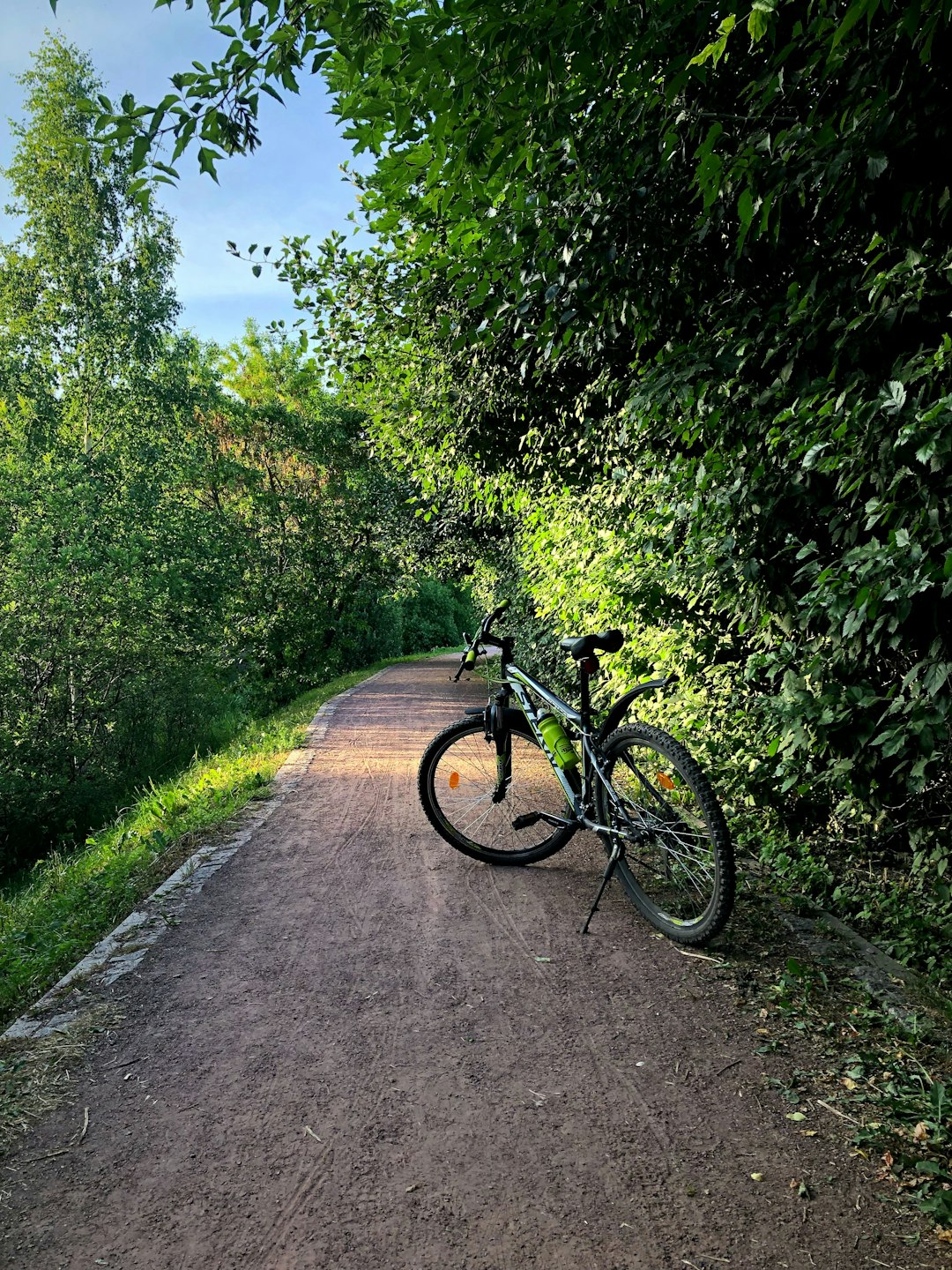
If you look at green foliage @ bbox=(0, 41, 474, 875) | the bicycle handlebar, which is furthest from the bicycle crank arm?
green foliage @ bbox=(0, 41, 474, 875)

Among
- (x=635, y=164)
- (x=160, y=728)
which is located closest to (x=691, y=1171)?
(x=635, y=164)

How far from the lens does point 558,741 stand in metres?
4.22

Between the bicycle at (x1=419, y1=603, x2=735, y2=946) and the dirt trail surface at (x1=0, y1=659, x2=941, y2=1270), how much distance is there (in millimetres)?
258

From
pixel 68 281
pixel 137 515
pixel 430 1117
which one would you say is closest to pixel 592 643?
pixel 430 1117

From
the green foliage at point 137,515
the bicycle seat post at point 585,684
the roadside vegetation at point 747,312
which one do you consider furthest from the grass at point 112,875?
the green foliage at point 137,515

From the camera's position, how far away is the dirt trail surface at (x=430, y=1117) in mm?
1943

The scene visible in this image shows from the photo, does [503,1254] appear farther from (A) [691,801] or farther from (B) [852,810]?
(B) [852,810]

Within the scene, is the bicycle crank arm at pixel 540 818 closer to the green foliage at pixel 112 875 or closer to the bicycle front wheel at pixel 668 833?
the bicycle front wheel at pixel 668 833

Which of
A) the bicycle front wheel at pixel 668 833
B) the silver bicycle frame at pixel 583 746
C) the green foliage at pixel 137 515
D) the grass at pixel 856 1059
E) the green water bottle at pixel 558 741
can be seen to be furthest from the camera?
the green foliage at pixel 137 515

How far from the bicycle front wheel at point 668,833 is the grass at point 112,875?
2625 millimetres

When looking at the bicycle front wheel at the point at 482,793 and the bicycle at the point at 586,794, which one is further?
the bicycle front wheel at the point at 482,793

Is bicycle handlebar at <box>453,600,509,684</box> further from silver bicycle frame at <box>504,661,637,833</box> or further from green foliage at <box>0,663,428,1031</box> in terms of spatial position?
green foliage at <box>0,663,428,1031</box>

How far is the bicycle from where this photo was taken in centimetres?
344

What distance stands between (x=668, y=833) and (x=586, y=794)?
56cm
